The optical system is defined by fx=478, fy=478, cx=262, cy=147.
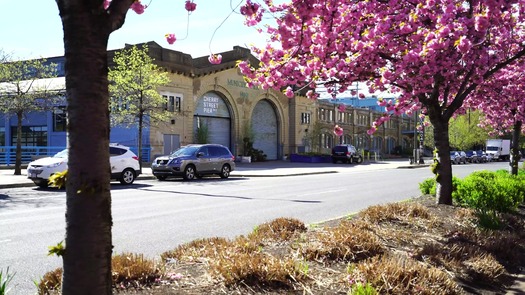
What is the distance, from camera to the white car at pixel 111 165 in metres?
17.2

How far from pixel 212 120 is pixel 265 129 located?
8.90 metres

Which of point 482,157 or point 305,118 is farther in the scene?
point 482,157

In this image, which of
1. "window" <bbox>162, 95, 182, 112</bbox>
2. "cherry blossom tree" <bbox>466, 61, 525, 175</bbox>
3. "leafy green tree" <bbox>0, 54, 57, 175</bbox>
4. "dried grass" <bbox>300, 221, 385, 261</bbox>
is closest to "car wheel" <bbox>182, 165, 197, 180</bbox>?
"leafy green tree" <bbox>0, 54, 57, 175</bbox>

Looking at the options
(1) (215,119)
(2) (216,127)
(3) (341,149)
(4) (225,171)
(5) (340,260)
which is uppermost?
(1) (215,119)

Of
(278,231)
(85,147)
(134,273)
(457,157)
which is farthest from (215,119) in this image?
(85,147)

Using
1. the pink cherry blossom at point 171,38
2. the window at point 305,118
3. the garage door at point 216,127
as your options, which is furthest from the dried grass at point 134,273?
the window at point 305,118

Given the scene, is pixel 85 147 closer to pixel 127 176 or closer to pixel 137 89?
pixel 127 176

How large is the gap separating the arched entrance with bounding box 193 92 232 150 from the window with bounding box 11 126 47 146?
13027 mm

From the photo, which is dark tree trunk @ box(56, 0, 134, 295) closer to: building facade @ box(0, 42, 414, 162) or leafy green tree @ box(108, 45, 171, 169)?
leafy green tree @ box(108, 45, 171, 169)

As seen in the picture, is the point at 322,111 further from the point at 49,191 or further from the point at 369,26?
the point at 369,26

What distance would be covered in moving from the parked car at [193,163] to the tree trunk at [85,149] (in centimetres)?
1978

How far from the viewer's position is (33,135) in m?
42.2

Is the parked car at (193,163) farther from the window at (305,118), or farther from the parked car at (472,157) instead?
the parked car at (472,157)

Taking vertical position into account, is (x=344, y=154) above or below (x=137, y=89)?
below
